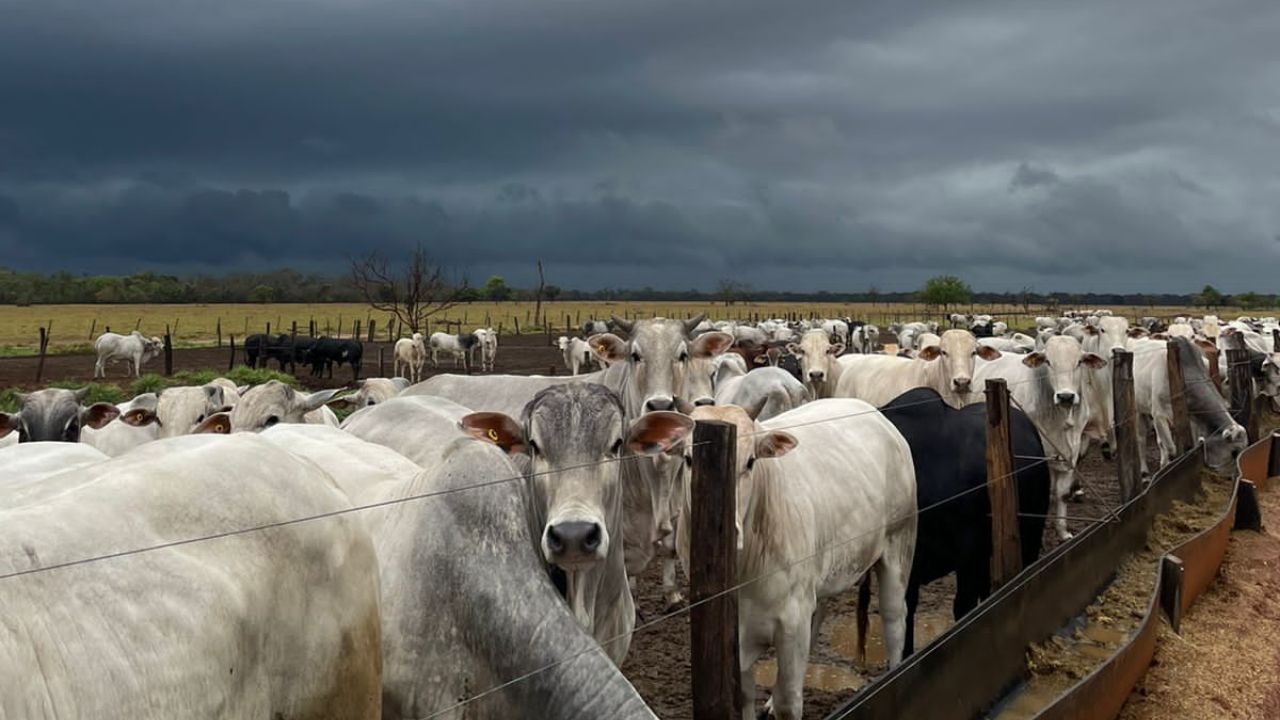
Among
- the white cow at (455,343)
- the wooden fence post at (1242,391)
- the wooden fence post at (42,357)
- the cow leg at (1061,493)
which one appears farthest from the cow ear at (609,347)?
the white cow at (455,343)

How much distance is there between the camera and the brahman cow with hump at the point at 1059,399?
1058cm

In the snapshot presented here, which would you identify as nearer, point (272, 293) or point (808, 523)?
point (808, 523)

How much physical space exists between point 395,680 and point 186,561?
1.17 metres

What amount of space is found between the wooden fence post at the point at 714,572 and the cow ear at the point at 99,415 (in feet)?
21.3

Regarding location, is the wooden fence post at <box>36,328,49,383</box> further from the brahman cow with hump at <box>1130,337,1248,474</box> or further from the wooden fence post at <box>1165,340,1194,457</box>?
the wooden fence post at <box>1165,340,1194,457</box>

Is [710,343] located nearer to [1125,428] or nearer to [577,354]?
[1125,428]

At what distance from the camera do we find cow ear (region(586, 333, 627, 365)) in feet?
22.0

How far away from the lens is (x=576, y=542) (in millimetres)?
3662

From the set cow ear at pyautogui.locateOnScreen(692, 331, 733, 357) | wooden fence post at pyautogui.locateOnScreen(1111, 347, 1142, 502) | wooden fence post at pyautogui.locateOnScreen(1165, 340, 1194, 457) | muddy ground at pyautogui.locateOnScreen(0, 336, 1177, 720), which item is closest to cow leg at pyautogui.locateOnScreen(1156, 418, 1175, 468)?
wooden fence post at pyautogui.locateOnScreen(1165, 340, 1194, 457)

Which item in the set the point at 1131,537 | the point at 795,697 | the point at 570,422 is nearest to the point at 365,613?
the point at 570,422

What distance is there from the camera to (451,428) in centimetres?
635

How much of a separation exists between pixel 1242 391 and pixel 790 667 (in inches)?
517

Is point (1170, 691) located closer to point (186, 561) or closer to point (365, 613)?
point (365, 613)

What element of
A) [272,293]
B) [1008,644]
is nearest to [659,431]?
[1008,644]
